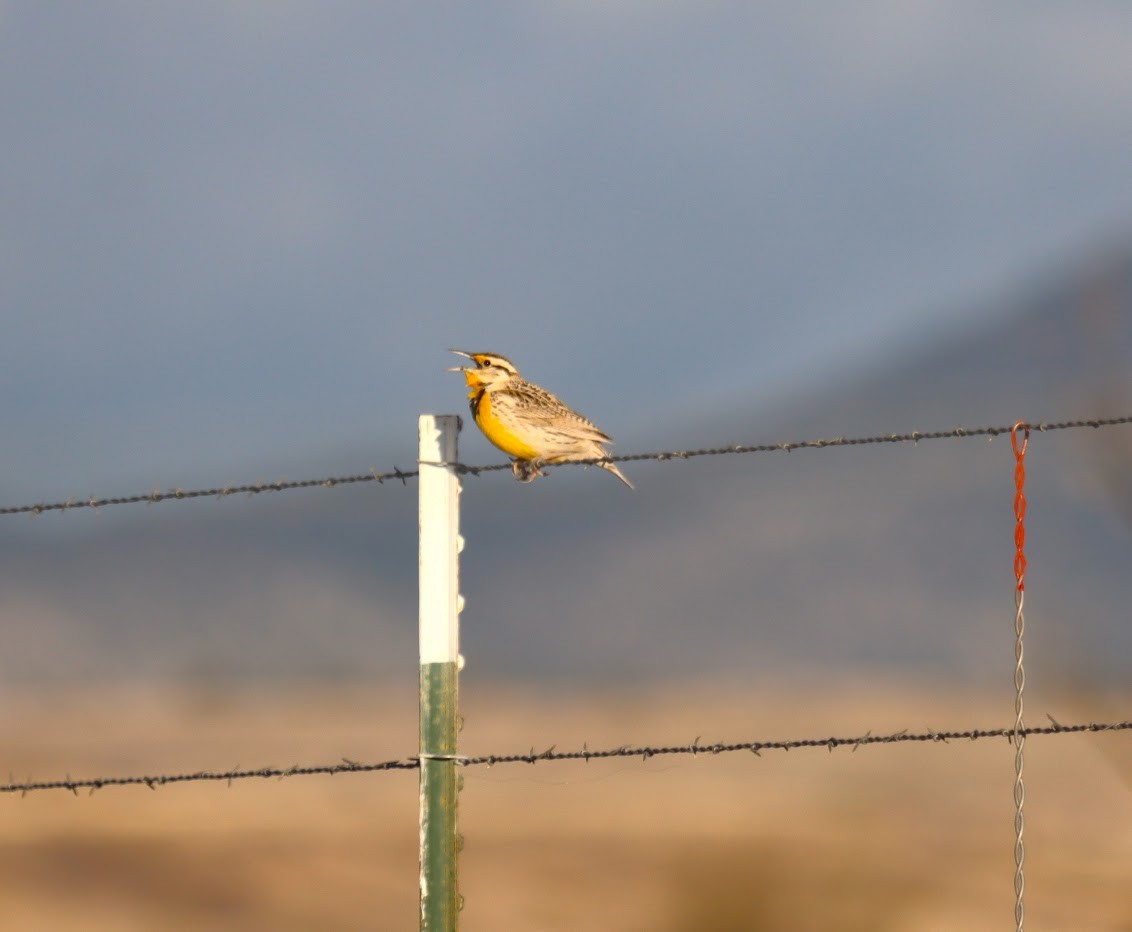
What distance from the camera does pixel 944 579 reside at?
88.2 m

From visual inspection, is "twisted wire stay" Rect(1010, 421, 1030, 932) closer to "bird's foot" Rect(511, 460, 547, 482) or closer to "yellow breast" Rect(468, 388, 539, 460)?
"bird's foot" Rect(511, 460, 547, 482)

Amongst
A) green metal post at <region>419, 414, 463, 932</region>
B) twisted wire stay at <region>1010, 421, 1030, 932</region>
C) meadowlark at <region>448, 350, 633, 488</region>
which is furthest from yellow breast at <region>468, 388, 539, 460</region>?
twisted wire stay at <region>1010, 421, 1030, 932</region>

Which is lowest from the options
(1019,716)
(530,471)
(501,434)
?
(1019,716)

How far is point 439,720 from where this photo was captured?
792cm

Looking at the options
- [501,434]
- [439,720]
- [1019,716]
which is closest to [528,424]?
[501,434]

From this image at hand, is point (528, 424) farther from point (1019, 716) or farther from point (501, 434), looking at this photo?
point (1019, 716)

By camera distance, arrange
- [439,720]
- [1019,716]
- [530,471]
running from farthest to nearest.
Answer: [530,471] → [439,720] → [1019,716]

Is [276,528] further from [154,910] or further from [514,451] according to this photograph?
[514,451]

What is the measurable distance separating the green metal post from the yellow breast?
2.30 meters

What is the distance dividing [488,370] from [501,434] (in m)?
0.80

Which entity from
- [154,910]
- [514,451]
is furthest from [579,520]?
[514,451]

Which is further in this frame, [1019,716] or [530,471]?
[530,471]

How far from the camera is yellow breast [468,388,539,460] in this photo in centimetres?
1038

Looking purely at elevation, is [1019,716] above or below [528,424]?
below
